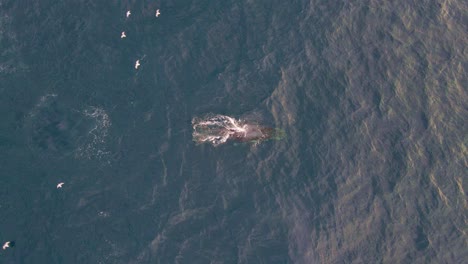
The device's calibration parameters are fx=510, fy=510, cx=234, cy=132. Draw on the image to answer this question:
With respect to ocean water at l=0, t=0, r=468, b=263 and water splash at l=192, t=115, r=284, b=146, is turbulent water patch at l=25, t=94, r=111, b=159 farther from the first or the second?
water splash at l=192, t=115, r=284, b=146

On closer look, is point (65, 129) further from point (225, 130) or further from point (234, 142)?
point (234, 142)

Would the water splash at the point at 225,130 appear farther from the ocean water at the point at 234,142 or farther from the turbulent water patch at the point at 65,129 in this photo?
the turbulent water patch at the point at 65,129

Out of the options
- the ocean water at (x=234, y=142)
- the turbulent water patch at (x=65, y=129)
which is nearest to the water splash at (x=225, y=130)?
the ocean water at (x=234, y=142)

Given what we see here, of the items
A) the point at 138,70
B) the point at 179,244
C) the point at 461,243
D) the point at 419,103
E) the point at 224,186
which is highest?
the point at 138,70

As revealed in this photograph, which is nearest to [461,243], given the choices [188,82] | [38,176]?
[188,82]

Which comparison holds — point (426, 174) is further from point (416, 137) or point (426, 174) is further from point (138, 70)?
point (138, 70)

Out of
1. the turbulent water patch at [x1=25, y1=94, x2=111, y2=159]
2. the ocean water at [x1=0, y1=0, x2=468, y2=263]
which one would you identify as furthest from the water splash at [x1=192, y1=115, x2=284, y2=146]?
the turbulent water patch at [x1=25, y1=94, x2=111, y2=159]

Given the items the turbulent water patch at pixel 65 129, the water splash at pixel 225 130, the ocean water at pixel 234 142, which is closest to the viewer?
the ocean water at pixel 234 142
